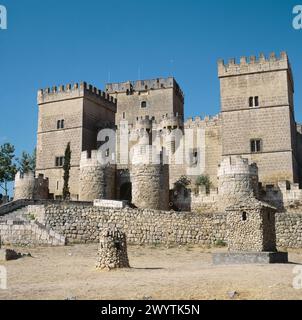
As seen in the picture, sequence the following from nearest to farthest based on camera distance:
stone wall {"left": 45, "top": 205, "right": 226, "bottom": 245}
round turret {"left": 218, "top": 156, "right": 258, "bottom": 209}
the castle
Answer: stone wall {"left": 45, "top": 205, "right": 226, "bottom": 245} → round turret {"left": 218, "top": 156, "right": 258, "bottom": 209} → the castle

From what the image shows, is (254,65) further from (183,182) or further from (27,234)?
(27,234)

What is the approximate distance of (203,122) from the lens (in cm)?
3688

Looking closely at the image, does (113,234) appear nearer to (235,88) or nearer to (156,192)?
(156,192)

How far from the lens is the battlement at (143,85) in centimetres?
4992

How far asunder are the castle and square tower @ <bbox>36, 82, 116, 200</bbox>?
0.23ft

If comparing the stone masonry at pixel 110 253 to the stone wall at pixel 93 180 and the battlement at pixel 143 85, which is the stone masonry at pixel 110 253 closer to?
the stone wall at pixel 93 180

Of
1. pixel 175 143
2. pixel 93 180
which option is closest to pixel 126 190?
pixel 93 180

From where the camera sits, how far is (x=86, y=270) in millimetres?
14219

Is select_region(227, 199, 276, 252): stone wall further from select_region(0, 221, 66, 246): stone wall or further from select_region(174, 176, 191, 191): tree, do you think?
select_region(174, 176, 191, 191): tree

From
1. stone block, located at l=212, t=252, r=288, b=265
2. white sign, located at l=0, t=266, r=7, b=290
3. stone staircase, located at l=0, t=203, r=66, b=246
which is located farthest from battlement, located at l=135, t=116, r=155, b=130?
white sign, located at l=0, t=266, r=7, b=290

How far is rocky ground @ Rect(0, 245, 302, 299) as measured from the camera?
32.1 feet

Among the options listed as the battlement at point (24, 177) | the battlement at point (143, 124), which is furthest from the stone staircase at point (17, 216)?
the battlement at point (143, 124)

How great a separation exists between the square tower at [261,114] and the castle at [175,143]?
0.06 metres

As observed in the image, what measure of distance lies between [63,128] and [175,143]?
8.08 meters
